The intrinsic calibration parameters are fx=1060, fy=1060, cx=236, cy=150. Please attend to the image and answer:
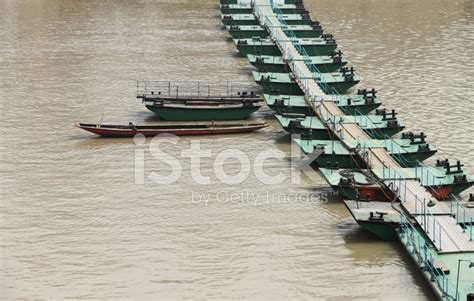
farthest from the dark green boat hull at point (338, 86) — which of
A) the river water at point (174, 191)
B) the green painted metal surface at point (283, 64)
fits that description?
the green painted metal surface at point (283, 64)

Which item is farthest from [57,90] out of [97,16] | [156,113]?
[97,16]

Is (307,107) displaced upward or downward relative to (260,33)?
downward

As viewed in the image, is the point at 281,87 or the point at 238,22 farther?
the point at 238,22

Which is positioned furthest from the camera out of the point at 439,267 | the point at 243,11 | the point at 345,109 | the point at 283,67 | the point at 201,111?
the point at 243,11

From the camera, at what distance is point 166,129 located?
2525 cm

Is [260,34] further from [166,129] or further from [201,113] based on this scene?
[166,129]

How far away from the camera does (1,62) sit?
3403 centimetres

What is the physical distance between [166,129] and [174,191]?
13.0ft

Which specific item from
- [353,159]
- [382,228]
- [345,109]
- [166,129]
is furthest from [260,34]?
[382,228]

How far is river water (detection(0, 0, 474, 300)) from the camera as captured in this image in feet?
57.6

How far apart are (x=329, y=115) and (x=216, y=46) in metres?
12.0

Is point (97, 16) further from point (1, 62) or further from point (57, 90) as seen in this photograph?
point (57, 90)

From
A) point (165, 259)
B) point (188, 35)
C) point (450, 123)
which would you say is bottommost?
point (165, 259)

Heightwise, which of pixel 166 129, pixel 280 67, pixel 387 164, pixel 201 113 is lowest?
pixel 387 164
